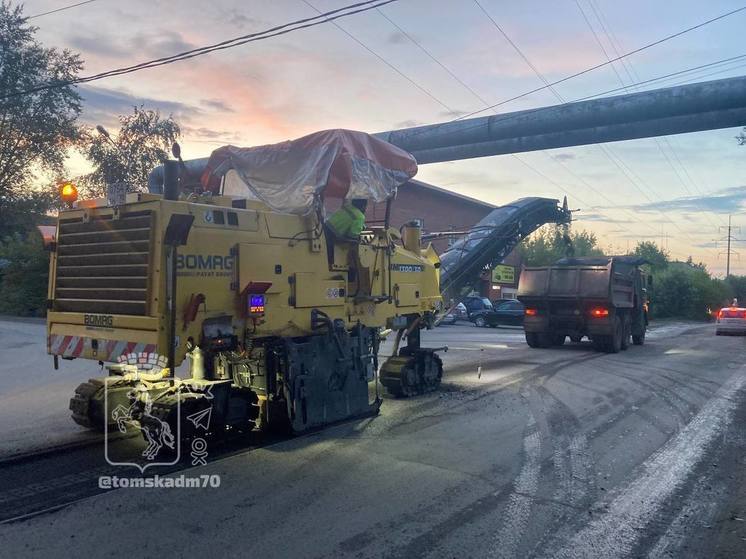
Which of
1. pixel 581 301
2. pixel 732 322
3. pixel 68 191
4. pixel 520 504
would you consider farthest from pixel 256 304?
pixel 732 322

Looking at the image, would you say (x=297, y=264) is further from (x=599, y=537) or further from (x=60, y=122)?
(x=60, y=122)

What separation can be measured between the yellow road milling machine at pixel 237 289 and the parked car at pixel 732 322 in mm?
22018

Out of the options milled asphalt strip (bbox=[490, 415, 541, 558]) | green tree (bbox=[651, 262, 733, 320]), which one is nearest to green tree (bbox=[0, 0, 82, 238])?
milled asphalt strip (bbox=[490, 415, 541, 558])

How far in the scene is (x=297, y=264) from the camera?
7.41 m

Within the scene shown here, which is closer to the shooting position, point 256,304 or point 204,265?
point 204,265

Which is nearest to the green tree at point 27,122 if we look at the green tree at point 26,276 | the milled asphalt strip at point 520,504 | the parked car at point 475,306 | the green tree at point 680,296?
the green tree at point 26,276

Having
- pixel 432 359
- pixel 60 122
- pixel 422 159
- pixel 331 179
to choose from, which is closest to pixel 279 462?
pixel 331 179

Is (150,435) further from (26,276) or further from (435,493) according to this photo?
(26,276)

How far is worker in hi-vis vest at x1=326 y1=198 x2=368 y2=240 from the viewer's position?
7.80 meters

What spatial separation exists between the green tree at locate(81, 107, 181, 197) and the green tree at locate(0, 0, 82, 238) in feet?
4.12

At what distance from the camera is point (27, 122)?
28.2 metres

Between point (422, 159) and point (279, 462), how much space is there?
42.9ft

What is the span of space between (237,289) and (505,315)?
2365 centimetres

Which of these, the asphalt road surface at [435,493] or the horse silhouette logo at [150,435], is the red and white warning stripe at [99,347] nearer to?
the horse silhouette logo at [150,435]
